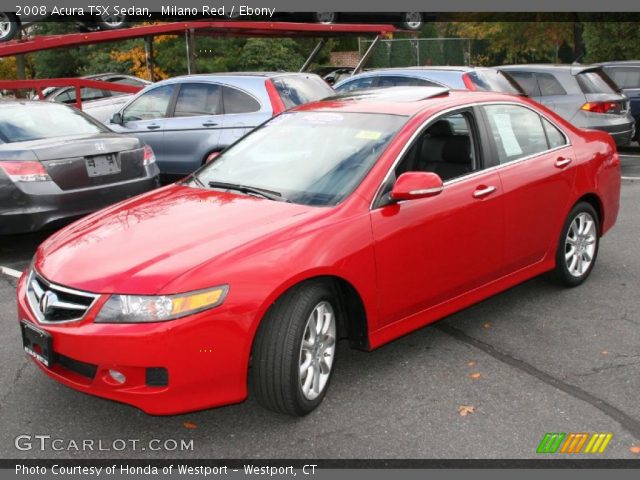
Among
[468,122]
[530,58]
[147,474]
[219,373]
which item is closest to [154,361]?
[219,373]

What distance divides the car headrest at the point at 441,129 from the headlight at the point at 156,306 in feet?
6.66

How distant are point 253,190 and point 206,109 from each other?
5545mm

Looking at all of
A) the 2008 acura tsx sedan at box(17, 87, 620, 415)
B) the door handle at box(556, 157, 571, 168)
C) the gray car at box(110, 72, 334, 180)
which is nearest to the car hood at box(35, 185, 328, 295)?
the 2008 acura tsx sedan at box(17, 87, 620, 415)

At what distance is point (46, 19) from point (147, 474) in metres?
12.1

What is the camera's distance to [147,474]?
11.3ft

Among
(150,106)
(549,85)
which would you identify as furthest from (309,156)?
(549,85)

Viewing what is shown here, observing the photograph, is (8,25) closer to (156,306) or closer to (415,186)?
(415,186)

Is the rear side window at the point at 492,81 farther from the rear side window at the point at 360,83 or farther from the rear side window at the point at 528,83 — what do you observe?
the rear side window at the point at 360,83

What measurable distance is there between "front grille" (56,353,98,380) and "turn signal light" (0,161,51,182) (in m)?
3.60

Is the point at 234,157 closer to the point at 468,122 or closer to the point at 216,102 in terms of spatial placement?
the point at 468,122

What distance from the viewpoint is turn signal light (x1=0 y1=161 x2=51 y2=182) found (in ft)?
22.2

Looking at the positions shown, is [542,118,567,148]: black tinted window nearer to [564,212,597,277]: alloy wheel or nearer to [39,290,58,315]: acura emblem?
[564,212,597,277]: alloy wheel

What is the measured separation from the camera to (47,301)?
3.70 m

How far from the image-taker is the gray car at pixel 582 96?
1162 centimetres
